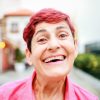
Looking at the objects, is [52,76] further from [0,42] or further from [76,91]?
[0,42]

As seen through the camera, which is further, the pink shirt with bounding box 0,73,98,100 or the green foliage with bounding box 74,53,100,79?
the green foliage with bounding box 74,53,100,79

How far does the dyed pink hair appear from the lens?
102 cm

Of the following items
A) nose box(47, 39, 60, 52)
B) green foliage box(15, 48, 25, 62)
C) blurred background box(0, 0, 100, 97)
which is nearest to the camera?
nose box(47, 39, 60, 52)

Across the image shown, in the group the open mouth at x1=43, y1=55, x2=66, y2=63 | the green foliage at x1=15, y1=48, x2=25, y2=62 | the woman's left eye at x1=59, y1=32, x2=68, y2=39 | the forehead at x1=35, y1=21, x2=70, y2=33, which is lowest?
the green foliage at x1=15, y1=48, x2=25, y2=62

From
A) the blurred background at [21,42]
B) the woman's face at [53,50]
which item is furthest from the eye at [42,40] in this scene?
the blurred background at [21,42]

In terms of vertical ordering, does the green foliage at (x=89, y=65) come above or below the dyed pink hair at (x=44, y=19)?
below

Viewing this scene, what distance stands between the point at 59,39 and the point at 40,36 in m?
0.05

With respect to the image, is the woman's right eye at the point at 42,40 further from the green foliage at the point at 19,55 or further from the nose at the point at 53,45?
the green foliage at the point at 19,55

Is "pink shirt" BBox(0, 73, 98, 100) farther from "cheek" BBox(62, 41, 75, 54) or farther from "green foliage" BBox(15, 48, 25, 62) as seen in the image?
"green foliage" BBox(15, 48, 25, 62)

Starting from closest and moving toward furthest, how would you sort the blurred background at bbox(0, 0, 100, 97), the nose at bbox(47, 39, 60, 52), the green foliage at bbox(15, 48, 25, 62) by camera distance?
the nose at bbox(47, 39, 60, 52) → the blurred background at bbox(0, 0, 100, 97) → the green foliage at bbox(15, 48, 25, 62)

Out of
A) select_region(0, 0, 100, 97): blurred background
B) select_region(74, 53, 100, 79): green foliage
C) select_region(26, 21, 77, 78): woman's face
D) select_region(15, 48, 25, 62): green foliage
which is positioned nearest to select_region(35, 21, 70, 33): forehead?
select_region(26, 21, 77, 78): woman's face

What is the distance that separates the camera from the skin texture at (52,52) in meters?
1.00

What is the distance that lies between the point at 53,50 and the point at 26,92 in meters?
0.15

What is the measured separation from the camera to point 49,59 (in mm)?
1007
